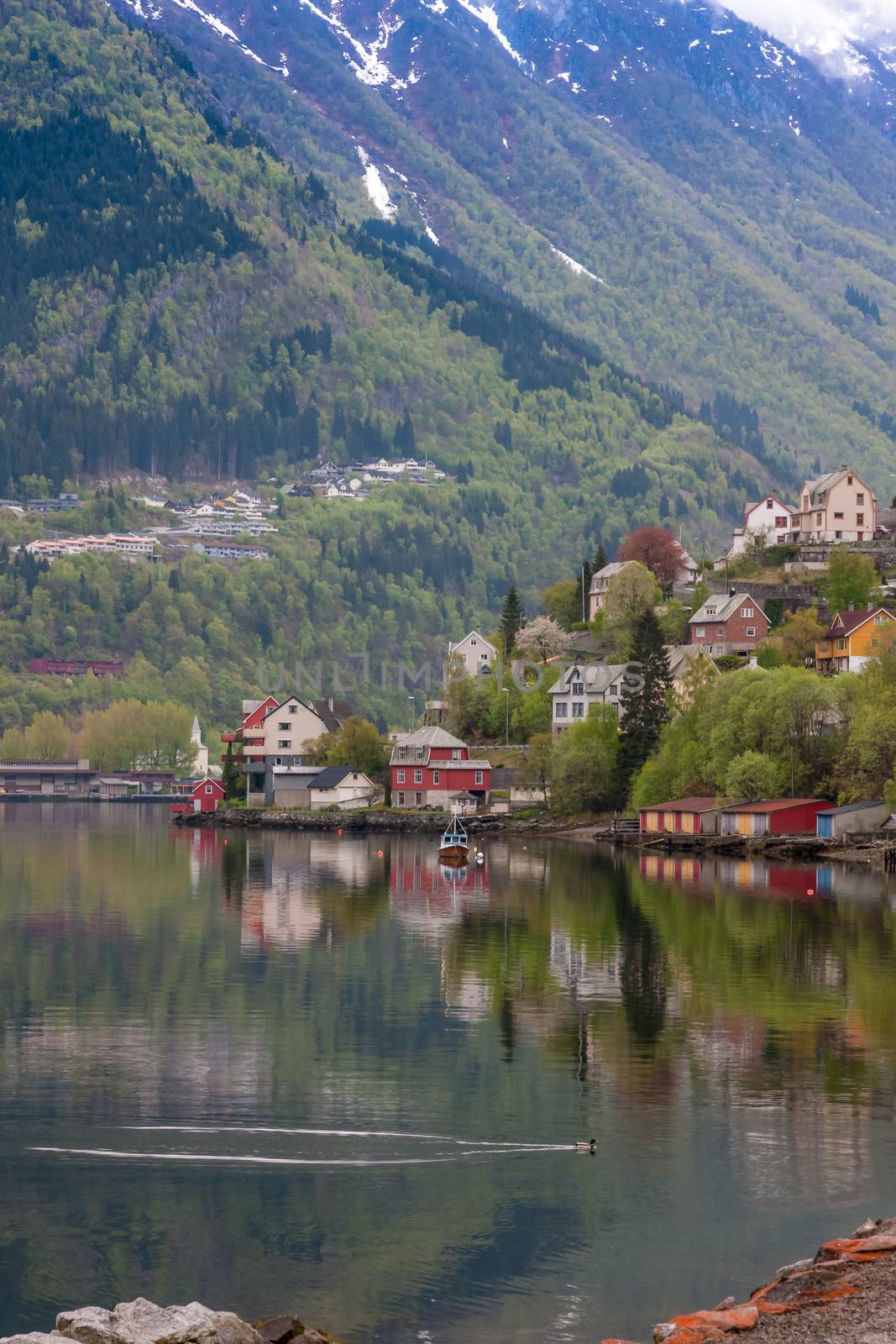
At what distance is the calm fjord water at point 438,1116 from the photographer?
32.0 metres

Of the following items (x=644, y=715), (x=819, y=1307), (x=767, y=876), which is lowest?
(x=819, y=1307)

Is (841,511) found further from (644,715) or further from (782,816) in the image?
(782,816)

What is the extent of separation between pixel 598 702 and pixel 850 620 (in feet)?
71.0

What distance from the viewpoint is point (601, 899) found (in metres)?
86.7

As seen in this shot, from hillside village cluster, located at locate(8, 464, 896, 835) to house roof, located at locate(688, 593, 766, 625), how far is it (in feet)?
0.29

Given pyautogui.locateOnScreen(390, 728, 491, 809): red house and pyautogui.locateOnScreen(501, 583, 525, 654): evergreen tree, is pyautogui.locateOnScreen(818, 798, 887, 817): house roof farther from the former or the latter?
pyautogui.locateOnScreen(501, 583, 525, 654): evergreen tree

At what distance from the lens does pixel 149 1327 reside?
2744cm

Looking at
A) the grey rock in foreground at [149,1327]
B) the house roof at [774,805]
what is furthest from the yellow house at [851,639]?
the grey rock in foreground at [149,1327]

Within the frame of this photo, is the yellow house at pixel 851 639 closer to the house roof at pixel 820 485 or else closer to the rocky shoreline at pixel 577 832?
the rocky shoreline at pixel 577 832

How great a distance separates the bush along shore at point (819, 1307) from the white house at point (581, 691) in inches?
4988

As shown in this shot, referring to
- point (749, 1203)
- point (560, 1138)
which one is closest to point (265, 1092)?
point (560, 1138)

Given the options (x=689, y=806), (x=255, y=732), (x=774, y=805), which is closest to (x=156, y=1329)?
(x=774, y=805)

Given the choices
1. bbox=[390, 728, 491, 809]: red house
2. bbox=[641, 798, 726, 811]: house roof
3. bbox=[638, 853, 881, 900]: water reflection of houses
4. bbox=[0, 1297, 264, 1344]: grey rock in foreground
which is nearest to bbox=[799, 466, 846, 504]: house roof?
bbox=[390, 728, 491, 809]: red house

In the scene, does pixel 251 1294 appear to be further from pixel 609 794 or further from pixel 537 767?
pixel 537 767
